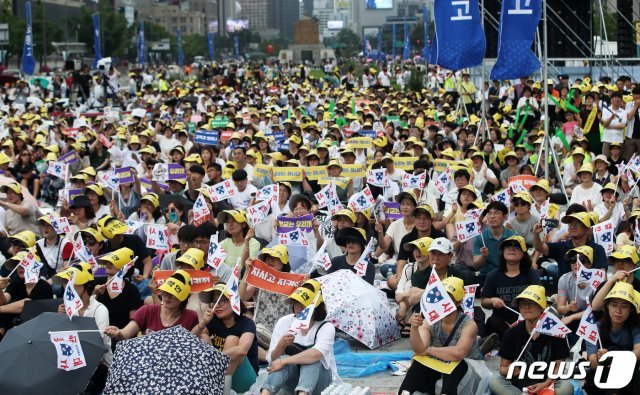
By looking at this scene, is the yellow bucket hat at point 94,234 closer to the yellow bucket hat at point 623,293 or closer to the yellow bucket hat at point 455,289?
the yellow bucket hat at point 455,289

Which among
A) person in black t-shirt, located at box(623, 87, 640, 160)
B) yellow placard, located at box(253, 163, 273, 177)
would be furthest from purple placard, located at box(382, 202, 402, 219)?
person in black t-shirt, located at box(623, 87, 640, 160)

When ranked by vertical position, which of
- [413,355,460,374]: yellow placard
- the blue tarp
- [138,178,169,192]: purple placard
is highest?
[138,178,169,192]: purple placard

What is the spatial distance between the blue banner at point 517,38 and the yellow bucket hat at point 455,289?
25.8ft

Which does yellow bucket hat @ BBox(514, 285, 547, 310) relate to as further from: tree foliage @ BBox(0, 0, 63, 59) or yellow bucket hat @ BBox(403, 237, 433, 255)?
tree foliage @ BBox(0, 0, 63, 59)

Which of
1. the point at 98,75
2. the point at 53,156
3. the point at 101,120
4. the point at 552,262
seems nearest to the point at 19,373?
the point at 552,262

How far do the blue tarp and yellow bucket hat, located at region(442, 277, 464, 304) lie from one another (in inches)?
62.3

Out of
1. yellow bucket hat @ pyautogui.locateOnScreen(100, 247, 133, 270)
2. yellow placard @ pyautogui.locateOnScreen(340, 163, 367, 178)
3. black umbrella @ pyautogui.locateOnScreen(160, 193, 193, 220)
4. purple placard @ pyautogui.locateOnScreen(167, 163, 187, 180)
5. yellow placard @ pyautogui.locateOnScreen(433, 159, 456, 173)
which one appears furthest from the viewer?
yellow placard @ pyautogui.locateOnScreen(340, 163, 367, 178)

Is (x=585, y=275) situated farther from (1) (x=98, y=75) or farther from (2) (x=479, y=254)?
(1) (x=98, y=75)

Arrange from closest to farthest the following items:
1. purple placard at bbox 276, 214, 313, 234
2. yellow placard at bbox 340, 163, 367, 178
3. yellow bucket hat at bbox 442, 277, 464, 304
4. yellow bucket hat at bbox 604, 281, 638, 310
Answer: yellow bucket hat at bbox 604, 281, 638, 310
yellow bucket hat at bbox 442, 277, 464, 304
purple placard at bbox 276, 214, 313, 234
yellow placard at bbox 340, 163, 367, 178

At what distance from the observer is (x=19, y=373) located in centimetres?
815

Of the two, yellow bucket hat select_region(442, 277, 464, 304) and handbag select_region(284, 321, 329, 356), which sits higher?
yellow bucket hat select_region(442, 277, 464, 304)

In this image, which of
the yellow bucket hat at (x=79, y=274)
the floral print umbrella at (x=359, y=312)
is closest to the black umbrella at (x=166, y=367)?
the yellow bucket hat at (x=79, y=274)

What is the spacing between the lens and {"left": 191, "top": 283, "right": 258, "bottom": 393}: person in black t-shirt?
8.47 m

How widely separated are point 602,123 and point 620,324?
10843 mm
